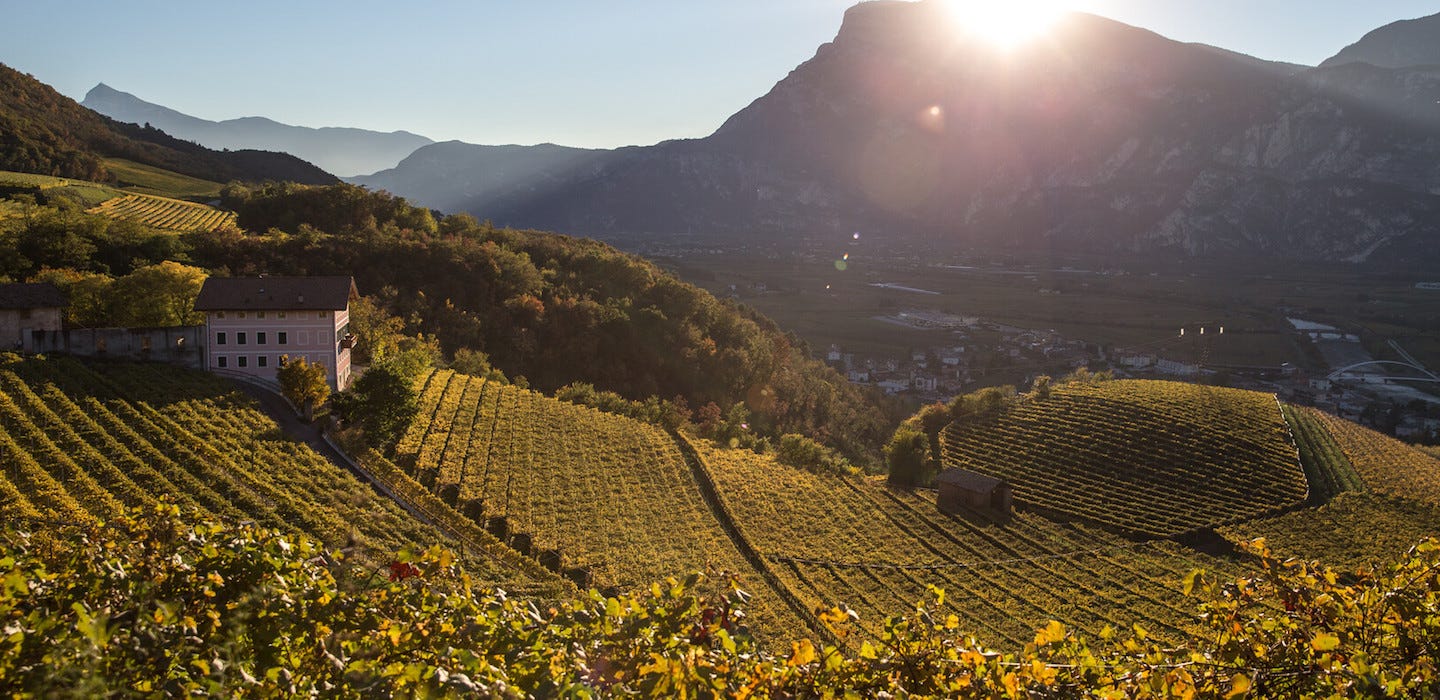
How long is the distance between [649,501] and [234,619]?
2625 cm

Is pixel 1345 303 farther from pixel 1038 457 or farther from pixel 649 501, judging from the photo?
pixel 649 501

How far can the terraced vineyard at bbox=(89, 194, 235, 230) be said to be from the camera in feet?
184

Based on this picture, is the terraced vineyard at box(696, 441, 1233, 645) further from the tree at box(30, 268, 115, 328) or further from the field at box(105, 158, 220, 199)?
the field at box(105, 158, 220, 199)

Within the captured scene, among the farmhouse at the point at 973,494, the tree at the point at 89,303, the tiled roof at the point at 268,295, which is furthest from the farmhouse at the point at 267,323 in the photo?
the farmhouse at the point at 973,494

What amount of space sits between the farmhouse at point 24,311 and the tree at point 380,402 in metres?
11.0

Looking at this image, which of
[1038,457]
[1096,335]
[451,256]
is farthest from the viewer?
[1096,335]

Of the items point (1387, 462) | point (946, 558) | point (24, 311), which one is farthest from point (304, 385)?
point (1387, 462)

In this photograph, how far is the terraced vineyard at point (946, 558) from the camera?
2581cm

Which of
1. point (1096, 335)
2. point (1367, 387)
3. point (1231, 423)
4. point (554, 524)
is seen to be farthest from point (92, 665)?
point (1096, 335)

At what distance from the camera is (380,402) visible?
29844 millimetres

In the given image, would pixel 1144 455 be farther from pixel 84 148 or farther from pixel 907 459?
pixel 84 148

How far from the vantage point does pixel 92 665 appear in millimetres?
4094

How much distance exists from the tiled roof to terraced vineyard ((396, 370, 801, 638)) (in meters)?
5.90

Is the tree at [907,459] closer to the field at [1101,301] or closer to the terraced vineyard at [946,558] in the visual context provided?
the terraced vineyard at [946,558]
